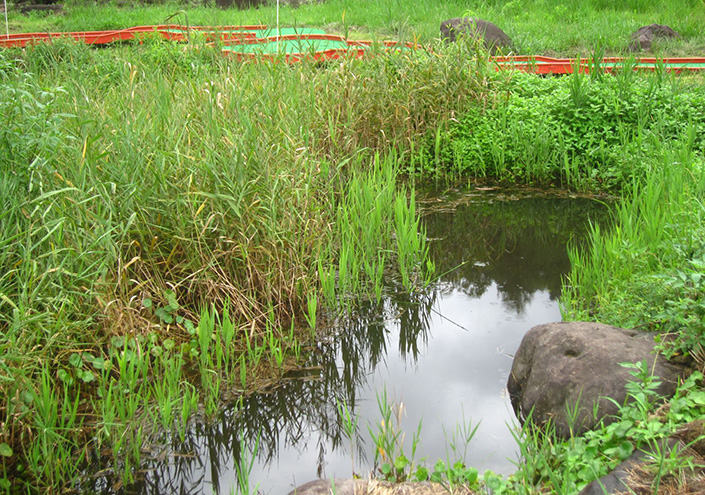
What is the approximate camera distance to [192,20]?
10992 mm

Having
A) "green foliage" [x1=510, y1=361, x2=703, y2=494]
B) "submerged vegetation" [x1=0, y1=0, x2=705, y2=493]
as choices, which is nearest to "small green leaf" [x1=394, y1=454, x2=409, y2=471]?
"submerged vegetation" [x1=0, y1=0, x2=705, y2=493]

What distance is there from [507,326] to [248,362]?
59.5 inches

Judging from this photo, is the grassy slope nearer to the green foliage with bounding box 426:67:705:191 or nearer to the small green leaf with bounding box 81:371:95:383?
the green foliage with bounding box 426:67:705:191

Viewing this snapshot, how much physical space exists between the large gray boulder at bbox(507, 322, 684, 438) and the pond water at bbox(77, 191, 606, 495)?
0.58 feet

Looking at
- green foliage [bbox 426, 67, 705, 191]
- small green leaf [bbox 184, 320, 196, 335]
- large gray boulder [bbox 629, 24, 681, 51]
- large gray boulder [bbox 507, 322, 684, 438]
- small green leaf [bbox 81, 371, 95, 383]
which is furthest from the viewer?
large gray boulder [bbox 629, 24, 681, 51]

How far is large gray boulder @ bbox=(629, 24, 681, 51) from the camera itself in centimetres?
841

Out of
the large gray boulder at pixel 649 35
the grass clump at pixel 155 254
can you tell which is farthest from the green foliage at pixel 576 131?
the large gray boulder at pixel 649 35

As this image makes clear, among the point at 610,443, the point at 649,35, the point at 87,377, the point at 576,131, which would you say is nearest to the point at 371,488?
the point at 610,443

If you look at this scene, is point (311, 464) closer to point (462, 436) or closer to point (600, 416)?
point (462, 436)

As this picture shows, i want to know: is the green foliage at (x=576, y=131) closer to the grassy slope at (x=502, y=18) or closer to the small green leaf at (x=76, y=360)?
the grassy slope at (x=502, y=18)

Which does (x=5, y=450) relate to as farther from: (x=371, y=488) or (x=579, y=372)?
(x=579, y=372)

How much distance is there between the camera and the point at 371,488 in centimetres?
238

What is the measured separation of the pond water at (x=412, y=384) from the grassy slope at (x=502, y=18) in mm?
3508

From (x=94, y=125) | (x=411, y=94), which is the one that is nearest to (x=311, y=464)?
(x=94, y=125)
